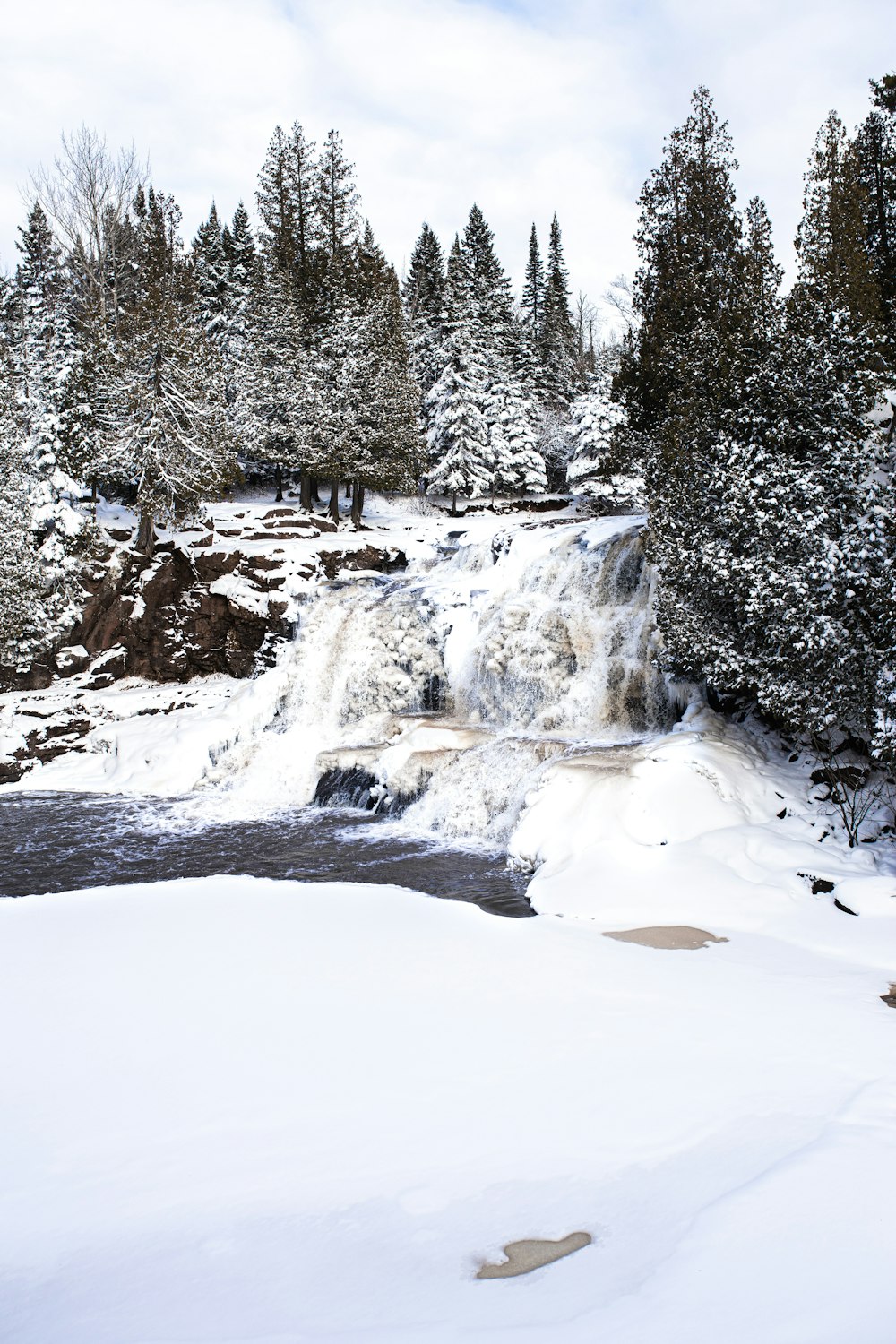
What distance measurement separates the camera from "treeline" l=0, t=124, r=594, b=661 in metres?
21.3

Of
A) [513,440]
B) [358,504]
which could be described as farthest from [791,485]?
[513,440]

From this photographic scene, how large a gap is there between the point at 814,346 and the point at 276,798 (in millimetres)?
11015

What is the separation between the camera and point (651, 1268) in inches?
103

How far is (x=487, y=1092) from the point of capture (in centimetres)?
391

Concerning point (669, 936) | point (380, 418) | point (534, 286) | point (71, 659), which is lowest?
point (669, 936)

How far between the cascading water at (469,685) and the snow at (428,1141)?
6.39 meters

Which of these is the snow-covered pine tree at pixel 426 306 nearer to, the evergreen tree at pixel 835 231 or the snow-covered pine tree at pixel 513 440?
the snow-covered pine tree at pixel 513 440

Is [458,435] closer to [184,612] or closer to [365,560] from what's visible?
[365,560]

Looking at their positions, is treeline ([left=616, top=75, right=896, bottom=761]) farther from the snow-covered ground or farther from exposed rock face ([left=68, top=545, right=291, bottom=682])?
exposed rock face ([left=68, top=545, right=291, bottom=682])

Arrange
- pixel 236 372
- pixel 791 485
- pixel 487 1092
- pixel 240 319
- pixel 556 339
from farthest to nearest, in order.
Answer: pixel 556 339 < pixel 240 319 < pixel 236 372 < pixel 791 485 < pixel 487 1092

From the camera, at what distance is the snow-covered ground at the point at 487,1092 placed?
250 cm

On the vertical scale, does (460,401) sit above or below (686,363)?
above

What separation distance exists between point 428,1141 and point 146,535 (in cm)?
2142

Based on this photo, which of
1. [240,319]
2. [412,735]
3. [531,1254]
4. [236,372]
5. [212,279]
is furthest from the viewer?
[212,279]
